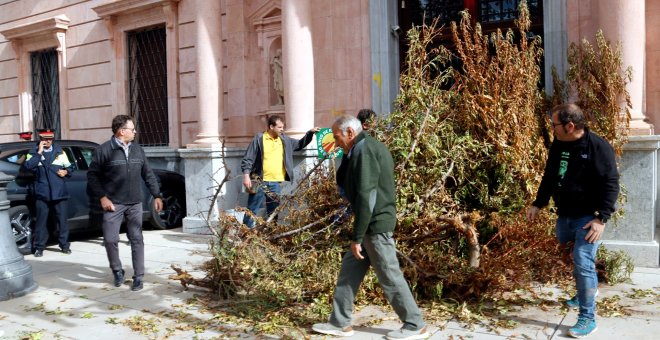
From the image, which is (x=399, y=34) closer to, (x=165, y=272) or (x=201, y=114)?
(x=201, y=114)

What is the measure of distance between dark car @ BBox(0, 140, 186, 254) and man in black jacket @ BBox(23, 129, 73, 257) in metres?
0.21

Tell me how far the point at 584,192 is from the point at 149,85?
11003 mm

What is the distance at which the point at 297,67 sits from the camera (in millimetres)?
9703

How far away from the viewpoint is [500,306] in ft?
17.7

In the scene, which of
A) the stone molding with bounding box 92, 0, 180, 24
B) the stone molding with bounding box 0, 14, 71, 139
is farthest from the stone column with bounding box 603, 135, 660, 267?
the stone molding with bounding box 0, 14, 71, 139

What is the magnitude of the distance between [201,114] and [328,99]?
88.9 inches

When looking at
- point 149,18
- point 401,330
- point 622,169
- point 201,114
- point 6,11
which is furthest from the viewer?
point 6,11

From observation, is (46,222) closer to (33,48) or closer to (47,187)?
(47,187)

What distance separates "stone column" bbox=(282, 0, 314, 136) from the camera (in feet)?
31.8

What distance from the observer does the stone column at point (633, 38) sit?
6.93 m

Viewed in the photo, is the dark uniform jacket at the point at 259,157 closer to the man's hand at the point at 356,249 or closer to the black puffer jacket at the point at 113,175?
the black puffer jacket at the point at 113,175

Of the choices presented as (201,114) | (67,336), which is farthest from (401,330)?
(201,114)

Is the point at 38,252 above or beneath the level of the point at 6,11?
beneath

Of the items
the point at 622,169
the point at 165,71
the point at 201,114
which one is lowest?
the point at 622,169
